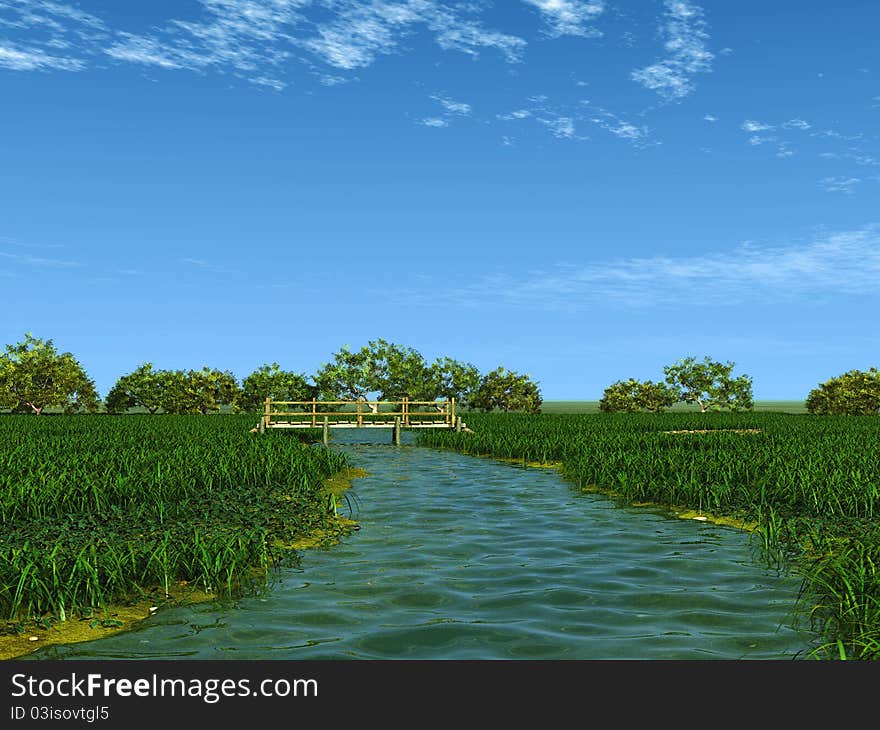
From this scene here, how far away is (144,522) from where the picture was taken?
1160 centimetres

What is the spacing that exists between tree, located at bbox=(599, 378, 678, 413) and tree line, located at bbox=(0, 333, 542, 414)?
17563 millimetres

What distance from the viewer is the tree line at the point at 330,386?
82.5 metres

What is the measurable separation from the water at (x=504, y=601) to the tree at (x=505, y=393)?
85.5 meters

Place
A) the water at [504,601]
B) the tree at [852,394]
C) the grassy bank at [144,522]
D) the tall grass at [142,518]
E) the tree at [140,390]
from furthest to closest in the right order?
the tree at [140,390]
the tree at [852,394]
the tall grass at [142,518]
the grassy bank at [144,522]
the water at [504,601]

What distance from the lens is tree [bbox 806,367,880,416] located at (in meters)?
80.0

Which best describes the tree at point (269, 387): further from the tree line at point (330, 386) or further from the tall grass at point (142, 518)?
the tall grass at point (142, 518)

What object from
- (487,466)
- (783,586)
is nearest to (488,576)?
(783,586)

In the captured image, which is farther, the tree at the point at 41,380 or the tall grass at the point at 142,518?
the tree at the point at 41,380

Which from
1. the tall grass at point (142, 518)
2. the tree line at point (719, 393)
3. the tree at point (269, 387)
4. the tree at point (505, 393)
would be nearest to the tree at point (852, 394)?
the tree line at point (719, 393)

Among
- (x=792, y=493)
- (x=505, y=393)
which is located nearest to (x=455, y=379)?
(x=505, y=393)

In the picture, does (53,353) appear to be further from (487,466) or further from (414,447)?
(487,466)

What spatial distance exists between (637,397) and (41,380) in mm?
67890

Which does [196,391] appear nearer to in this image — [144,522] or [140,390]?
[140,390]
